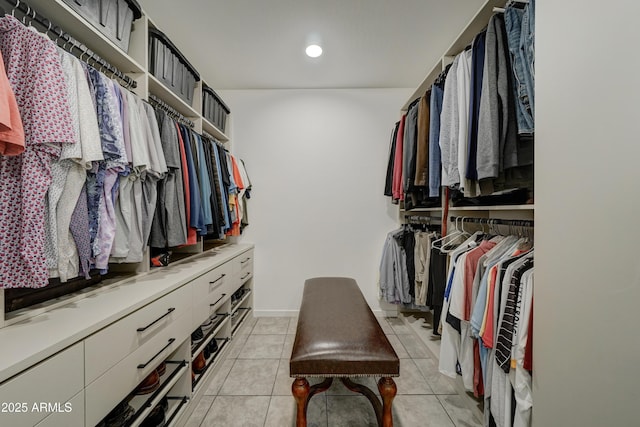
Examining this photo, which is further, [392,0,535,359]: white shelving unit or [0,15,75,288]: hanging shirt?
[392,0,535,359]: white shelving unit

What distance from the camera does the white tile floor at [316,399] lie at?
4.10 ft

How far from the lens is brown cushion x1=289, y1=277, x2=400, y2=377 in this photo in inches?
39.1

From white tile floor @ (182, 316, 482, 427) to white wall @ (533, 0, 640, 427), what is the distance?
2.26 ft

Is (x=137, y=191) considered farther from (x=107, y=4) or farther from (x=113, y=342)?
(x=107, y=4)

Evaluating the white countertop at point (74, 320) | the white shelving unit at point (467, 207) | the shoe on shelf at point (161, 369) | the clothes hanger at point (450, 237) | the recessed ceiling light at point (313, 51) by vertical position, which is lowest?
the shoe on shelf at point (161, 369)

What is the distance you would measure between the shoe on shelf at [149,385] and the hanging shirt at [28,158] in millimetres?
691

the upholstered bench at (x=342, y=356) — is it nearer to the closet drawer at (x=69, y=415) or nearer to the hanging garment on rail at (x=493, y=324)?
the hanging garment on rail at (x=493, y=324)

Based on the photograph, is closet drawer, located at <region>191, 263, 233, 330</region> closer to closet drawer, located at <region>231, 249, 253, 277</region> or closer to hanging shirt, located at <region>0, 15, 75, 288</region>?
closet drawer, located at <region>231, 249, 253, 277</region>

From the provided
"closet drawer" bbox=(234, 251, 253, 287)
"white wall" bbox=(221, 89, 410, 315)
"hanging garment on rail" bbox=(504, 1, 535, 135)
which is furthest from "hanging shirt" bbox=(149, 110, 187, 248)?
"hanging garment on rail" bbox=(504, 1, 535, 135)

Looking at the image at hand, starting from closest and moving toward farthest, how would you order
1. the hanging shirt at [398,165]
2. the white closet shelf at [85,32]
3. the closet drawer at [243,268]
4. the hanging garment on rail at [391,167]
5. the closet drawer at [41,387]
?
the closet drawer at [41,387] → the white closet shelf at [85,32] → the closet drawer at [243,268] → the hanging shirt at [398,165] → the hanging garment on rail at [391,167]

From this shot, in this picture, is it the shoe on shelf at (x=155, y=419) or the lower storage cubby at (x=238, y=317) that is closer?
the shoe on shelf at (x=155, y=419)

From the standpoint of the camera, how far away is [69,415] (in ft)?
2.09

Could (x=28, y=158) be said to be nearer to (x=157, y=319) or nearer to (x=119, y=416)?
(x=157, y=319)

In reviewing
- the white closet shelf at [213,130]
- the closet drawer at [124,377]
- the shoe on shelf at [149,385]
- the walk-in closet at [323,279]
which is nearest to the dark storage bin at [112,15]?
the walk-in closet at [323,279]
